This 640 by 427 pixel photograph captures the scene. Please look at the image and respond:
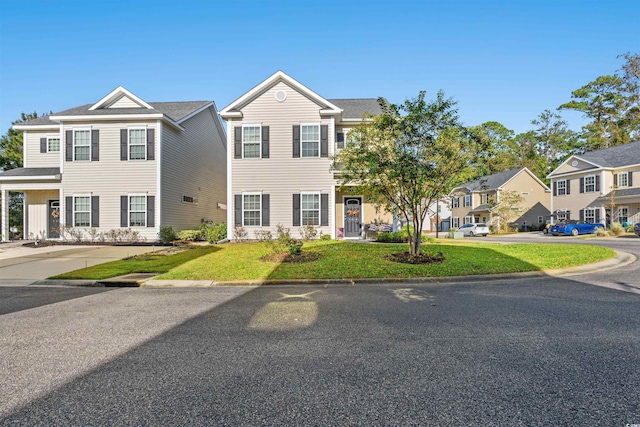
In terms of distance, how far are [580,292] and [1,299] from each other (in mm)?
12121

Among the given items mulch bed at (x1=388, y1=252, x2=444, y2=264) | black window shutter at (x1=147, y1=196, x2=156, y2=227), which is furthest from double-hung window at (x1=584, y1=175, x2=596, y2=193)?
black window shutter at (x1=147, y1=196, x2=156, y2=227)

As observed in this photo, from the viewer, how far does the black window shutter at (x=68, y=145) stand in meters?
17.8

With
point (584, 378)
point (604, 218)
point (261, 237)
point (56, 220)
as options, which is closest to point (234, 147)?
point (261, 237)

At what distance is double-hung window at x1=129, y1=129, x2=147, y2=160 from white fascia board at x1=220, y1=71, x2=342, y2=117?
4.50 metres

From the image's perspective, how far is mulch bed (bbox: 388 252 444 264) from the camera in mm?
9873

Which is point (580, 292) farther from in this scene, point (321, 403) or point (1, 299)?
point (1, 299)

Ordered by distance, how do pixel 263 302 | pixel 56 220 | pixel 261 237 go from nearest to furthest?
1. pixel 263 302
2. pixel 261 237
3. pixel 56 220

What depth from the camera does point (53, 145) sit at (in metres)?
20.0

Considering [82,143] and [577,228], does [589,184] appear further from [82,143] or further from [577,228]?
[82,143]

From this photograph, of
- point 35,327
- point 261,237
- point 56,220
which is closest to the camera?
point 35,327

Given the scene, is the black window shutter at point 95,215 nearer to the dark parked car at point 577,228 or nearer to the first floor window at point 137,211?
the first floor window at point 137,211

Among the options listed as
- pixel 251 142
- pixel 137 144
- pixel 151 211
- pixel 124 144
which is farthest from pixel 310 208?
pixel 124 144

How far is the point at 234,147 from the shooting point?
1764 centimetres

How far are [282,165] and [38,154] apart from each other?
15.5 metres
